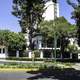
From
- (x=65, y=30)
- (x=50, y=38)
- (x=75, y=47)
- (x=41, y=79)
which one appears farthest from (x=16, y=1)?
(x=75, y=47)

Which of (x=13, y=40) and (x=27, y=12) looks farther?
(x=13, y=40)

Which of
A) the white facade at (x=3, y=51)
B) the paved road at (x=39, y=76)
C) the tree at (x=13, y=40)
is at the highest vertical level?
the tree at (x=13, y=40)

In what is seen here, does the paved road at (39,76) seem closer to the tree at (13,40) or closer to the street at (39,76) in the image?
the street at (39,76)

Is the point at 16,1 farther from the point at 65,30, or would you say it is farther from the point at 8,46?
the point at 8,46

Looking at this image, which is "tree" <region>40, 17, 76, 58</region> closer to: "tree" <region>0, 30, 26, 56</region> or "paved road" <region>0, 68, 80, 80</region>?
"tree" <region>0, 30, 26, 56</region>

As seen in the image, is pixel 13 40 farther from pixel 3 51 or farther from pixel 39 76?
pixel 39 76

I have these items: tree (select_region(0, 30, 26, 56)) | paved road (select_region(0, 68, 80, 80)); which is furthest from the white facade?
paved road (select_region(0, 68, 80, 80))

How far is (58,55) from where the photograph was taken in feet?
288

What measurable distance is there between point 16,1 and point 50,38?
3297 cm

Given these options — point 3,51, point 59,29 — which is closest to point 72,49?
point 59,29

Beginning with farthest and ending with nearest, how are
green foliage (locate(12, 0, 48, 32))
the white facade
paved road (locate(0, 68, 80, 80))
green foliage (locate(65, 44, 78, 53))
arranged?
the white facade < green foliage (locate(65, 44, 78, 53)) < green foliage (locate(12, 0, 48, 32)) < paved road (locate(0, 68, 80, 80))

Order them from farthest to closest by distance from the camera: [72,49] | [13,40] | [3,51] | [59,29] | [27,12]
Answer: [3,51] < [13,40] < [72,49] < [59,29] < [27,12]

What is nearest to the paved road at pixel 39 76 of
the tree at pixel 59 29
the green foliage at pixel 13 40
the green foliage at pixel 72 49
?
the tree at pixel 59 29

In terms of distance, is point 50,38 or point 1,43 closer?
point 50,38
